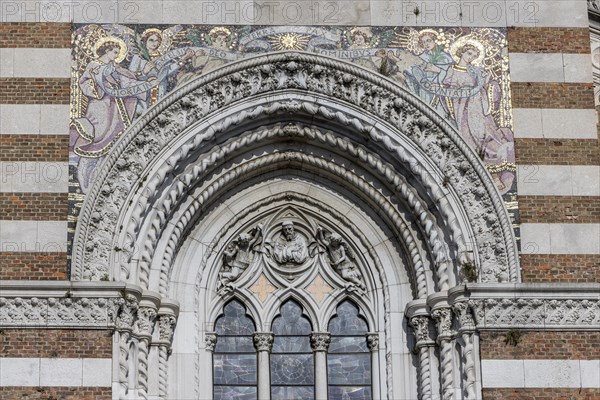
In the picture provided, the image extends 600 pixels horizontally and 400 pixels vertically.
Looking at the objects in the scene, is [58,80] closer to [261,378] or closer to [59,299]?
[59,299]

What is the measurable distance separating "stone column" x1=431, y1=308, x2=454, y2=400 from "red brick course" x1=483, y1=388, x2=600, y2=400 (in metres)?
0.63

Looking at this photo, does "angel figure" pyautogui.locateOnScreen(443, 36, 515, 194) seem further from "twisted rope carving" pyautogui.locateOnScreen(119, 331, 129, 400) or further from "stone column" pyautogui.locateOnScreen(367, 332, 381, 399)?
"twisted rope carving" pyautogui.locateOnScreen(119, 331, 129, 400)

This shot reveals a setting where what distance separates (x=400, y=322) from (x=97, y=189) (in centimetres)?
411

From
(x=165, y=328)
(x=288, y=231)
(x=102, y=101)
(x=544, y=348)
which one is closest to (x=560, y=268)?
(x=544, y=348)

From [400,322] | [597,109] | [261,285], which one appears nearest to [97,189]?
[261,285]

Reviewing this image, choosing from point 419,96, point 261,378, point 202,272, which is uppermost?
point 419,96

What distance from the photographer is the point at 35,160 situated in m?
20.8

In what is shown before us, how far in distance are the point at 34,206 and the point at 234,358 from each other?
314cm

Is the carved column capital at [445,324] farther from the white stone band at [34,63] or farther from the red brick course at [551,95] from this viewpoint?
the white stone band at [34,63]

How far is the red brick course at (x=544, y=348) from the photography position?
20.2 metres

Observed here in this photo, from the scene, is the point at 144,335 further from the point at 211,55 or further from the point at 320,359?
the point at 211,55

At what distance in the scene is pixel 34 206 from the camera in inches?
810

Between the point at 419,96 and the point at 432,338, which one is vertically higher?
the point at 419,96

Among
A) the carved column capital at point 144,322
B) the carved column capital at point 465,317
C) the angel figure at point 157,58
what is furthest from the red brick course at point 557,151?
the carved column capital at point 144,322
